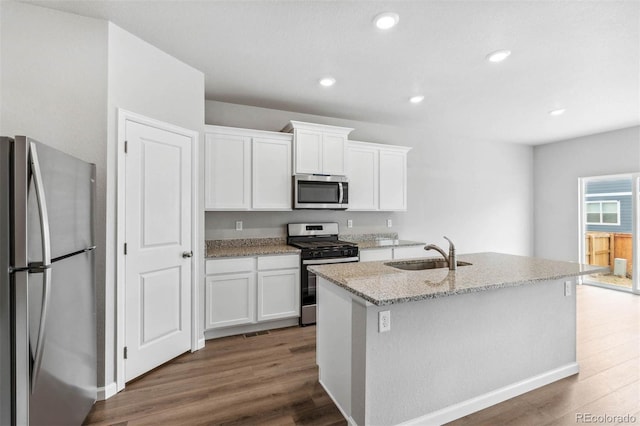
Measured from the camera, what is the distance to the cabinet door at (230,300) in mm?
3105

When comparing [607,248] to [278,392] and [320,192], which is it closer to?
[320,192]

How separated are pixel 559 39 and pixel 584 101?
75.2 inches

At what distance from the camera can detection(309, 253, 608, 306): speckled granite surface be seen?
5.27ft

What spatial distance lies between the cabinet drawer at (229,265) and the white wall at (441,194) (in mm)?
635

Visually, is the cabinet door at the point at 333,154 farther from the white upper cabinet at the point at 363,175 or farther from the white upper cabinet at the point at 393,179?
the white upper cabinet at the point at 393,179

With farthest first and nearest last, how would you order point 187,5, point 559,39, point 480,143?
point 480,143
point 559,39
point 187,5

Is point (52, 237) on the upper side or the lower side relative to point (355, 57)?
lower

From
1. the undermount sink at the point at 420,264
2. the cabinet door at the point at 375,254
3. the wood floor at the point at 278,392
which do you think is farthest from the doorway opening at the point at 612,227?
the undermount sink at the point at 420,264

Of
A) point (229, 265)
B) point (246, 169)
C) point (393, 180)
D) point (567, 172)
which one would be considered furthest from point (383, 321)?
point (567, 172)

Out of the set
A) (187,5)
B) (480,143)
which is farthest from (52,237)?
(480,143)

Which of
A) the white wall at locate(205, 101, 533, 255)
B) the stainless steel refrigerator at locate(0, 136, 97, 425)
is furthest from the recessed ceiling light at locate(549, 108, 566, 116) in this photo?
the stainless steel refrigerator at locate(0, 136, 97, 425)

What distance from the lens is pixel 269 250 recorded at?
341cm

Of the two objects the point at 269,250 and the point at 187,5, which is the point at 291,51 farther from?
the point at 269,250

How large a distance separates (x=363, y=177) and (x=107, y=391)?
349cm
